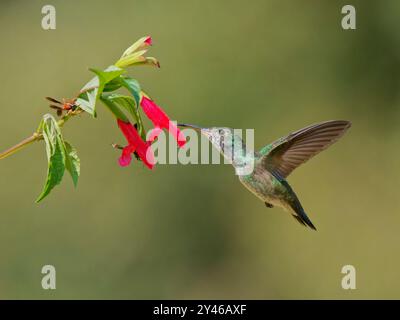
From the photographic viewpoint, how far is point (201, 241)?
19.6 ft

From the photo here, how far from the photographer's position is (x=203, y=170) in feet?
19.1

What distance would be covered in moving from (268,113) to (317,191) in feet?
2.59

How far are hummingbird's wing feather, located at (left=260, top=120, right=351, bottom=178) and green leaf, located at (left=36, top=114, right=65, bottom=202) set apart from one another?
0.87 metres

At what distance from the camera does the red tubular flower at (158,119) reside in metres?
1.71

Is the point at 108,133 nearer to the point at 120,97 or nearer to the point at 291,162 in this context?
the point at 291,162

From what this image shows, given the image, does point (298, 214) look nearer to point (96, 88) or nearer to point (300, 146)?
point (300, 146)

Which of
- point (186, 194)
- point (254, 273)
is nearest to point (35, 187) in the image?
point (186, 194)

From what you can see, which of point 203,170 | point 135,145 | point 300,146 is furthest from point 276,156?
point 203,170

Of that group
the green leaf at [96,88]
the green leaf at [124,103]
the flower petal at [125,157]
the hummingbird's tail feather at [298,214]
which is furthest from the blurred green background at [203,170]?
the green leaf at [96,88]

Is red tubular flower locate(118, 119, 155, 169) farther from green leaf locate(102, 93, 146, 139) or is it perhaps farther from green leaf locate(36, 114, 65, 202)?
green leaf locate(36, 114, 65, 202)

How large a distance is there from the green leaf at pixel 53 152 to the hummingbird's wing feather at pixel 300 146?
2.86 ft

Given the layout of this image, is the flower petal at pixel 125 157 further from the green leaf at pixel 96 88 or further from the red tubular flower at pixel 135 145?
the green leaf at pixel 96 88

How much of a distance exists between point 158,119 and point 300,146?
2.25 ft

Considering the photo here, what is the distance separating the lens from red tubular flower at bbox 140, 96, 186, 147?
5.61 ft
